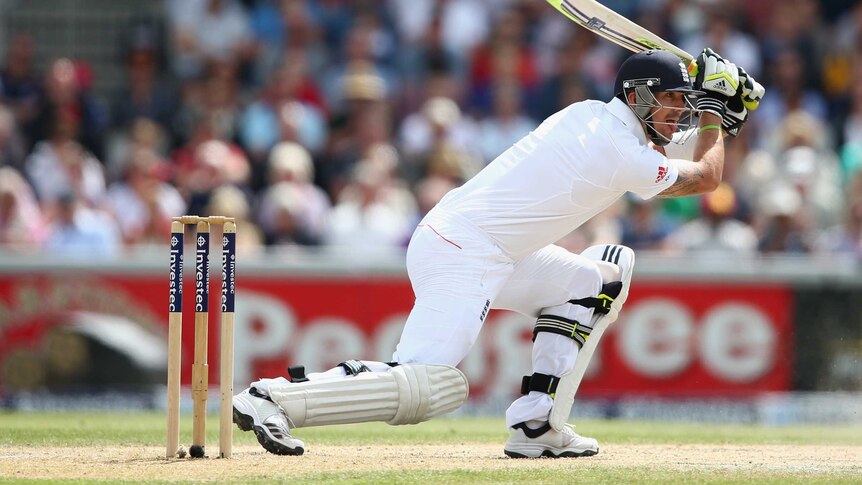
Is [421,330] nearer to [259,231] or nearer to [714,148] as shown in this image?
[714,148]

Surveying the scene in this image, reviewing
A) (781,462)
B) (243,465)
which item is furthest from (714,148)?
(243,465)

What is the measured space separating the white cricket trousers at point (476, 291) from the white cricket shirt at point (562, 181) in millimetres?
98

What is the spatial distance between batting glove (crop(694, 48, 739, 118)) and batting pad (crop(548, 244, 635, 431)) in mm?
839

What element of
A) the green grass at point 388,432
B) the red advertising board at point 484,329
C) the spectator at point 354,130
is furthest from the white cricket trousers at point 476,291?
the spectator at point 354,130

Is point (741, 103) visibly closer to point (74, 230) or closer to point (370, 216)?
point (370, 216)

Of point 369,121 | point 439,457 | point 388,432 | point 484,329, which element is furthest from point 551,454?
point 369,121

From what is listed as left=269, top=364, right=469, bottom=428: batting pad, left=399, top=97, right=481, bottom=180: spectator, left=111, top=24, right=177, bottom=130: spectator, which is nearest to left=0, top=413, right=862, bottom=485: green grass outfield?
left=269, top=364, right=469, bottom=428: batting pad

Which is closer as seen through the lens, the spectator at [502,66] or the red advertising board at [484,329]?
the red advertising board at [484,329]

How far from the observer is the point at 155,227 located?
12.3 m

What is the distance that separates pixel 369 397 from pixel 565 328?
1.10 metres

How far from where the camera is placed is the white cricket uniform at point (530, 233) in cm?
617

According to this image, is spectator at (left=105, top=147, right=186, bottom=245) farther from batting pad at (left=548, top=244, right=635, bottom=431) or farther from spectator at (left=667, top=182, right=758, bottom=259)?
batting pad at (left=548, top=244, right=635, bottom=431)

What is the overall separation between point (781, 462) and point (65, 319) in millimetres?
6922

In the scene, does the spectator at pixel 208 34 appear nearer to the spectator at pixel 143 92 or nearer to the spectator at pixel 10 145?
the spectator at pixel 143 92
